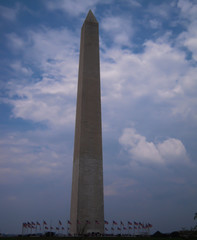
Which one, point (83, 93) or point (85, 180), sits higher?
point (83, 93)

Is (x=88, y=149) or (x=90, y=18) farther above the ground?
(x=90, y=18)

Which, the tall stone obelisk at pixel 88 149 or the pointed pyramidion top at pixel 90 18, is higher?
the pointed pyramidion top at pixel 90 18

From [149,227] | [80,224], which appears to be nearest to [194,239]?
[80,224]

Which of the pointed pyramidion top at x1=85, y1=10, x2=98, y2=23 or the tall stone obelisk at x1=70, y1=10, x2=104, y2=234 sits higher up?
the pointed pyramidion top at x1=85, y1=10, x2=98, y2=23

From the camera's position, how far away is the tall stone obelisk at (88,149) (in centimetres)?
3694

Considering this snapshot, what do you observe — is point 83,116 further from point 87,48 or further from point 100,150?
point 87,48

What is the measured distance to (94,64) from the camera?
43.1 m

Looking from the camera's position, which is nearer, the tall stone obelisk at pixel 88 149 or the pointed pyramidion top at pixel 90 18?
the tall stone obelisk at pixel 88 149

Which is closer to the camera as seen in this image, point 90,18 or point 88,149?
point 88,149

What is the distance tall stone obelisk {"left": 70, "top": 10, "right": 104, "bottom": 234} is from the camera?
36.9m

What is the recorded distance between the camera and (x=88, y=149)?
3912cm

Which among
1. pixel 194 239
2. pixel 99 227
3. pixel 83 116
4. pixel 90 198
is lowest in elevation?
pixel 194 239

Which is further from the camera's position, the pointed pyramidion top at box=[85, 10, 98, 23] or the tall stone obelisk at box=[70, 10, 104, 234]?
the pointed pyramidion top at box=[85, 10, 98, 23]

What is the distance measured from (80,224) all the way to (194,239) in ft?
76.1
